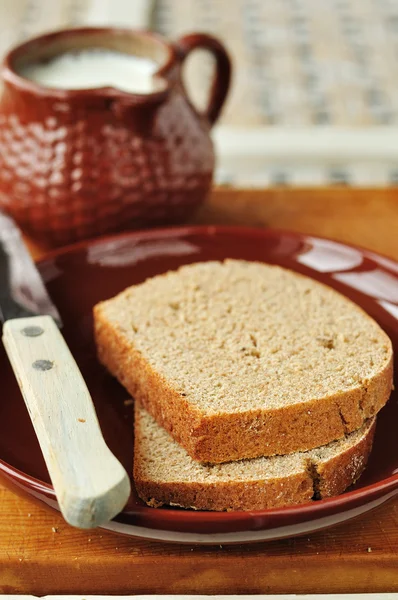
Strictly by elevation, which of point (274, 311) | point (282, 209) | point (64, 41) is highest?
point (64, 41)

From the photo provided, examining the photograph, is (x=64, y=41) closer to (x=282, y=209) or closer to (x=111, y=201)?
(x=111, y=201)

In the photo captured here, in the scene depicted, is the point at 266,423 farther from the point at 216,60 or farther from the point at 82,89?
the point at 216,60

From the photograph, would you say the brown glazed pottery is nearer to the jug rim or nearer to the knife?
the jug rim

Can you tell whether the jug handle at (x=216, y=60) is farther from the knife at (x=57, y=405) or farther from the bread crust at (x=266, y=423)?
the bread crust at (x=266, y=423)

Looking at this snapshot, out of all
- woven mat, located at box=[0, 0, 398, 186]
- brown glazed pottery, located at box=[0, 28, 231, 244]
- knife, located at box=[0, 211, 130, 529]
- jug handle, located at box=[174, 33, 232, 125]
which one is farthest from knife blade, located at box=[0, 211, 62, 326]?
woven mat, located at box=[0, 0, 398, 186]

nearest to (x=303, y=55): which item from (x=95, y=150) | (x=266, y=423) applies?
(x=95, y=150)

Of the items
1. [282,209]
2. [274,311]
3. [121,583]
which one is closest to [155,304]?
[274,311]
